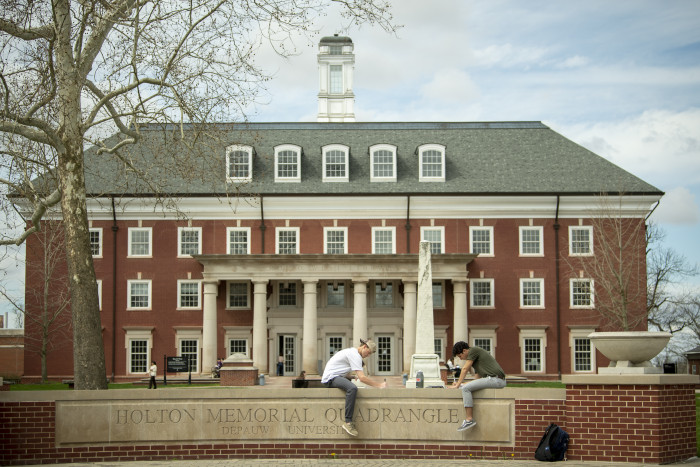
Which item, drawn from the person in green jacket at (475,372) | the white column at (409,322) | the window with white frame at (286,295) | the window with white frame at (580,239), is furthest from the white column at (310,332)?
the person in green jacket at (475,372)

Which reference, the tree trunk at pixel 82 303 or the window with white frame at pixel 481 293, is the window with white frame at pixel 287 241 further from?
the tree trunk at pixel 82 303

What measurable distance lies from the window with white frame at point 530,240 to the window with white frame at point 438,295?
15.6 ft

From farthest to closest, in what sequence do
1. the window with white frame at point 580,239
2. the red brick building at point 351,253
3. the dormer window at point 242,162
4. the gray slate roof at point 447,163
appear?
the dormer window at point 242,162 → the gray slate roof at point 447,163 → the window with white frame at point 580,239 → the red brick building at point 351,253

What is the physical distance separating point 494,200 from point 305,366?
13816 mm

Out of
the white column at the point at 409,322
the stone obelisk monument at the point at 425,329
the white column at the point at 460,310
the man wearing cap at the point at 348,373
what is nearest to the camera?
the man wearing cap at the point at 348,373

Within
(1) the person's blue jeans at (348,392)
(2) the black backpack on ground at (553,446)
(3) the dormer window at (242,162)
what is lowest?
(2) the black backpack on ground at (553,446)

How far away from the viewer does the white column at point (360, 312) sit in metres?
45.4

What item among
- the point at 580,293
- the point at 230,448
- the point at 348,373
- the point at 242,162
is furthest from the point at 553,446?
the point at 242,162

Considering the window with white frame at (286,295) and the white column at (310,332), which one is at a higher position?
the window with white frame at (286,295)

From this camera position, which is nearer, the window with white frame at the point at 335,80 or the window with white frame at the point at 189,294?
the window with white frame at the point at 189,294

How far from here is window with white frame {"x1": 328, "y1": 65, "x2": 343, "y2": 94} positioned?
67106 millimetres

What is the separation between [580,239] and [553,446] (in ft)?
114

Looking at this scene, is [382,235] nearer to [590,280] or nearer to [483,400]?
[590,280]

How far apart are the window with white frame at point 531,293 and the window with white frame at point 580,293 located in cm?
161
